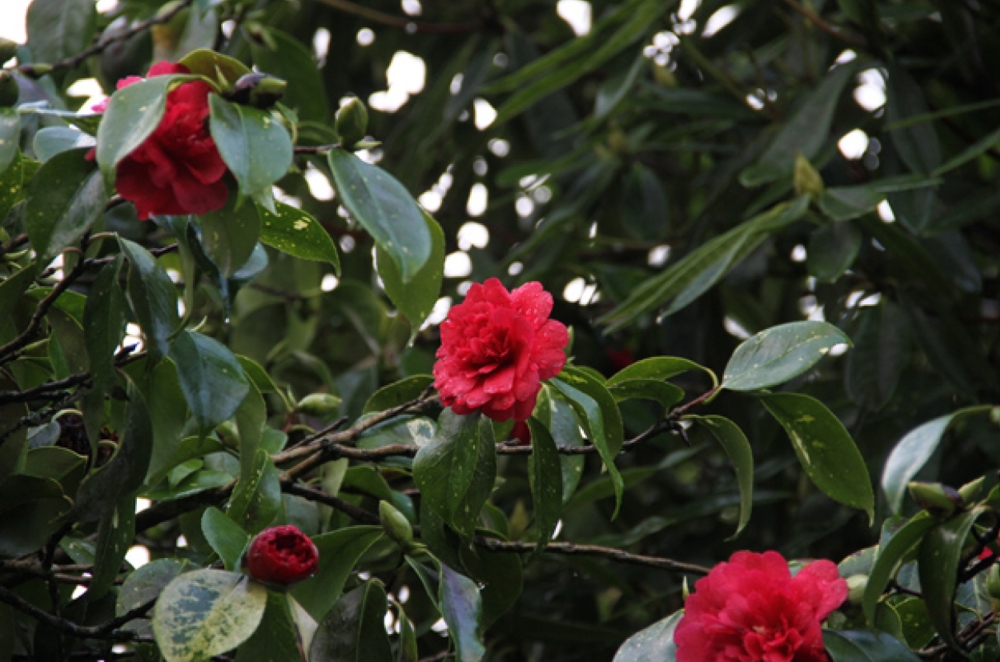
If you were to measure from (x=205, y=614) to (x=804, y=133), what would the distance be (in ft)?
3.38

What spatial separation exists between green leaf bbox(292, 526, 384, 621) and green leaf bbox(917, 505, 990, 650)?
380 mm

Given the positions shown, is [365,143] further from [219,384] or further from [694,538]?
[694,538]

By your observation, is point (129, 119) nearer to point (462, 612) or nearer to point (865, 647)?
point (462, 612)

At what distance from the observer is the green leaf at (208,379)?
0.71 metres

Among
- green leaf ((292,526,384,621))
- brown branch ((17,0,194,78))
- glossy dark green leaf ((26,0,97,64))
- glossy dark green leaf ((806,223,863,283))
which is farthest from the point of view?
glossy dark green leaf ((806,223,863,283))

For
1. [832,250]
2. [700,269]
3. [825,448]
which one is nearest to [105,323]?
[825,448]

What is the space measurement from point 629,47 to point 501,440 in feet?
2.66

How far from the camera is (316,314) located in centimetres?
155

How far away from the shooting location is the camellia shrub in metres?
0.69

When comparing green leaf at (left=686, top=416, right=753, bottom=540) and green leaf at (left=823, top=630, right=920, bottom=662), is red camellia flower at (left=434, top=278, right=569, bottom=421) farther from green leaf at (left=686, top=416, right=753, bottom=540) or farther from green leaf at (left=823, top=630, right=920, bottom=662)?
green leaf at (left=823, top=630, right=920, bottom=662)

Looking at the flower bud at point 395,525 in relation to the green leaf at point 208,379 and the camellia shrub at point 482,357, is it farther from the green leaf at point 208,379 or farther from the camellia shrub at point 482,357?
the green leaf at point 208,379

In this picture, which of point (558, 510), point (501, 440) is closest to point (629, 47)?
point (501, 440)

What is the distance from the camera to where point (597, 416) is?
75 centimetres

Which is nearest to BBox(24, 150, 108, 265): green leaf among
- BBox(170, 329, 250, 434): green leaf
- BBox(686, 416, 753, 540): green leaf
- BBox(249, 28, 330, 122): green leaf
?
BBox(170, 329, 250, 434): green leaf
